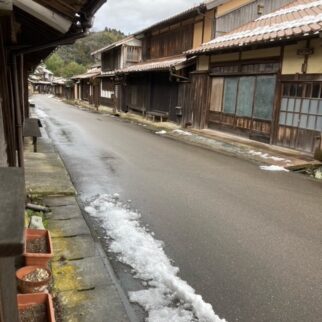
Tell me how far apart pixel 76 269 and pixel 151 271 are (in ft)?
2.93

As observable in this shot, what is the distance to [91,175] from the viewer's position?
9250 millimetres

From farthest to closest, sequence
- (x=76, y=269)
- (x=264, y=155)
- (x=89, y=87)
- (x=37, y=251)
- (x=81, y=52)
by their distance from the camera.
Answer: (x=81, y=52)
(x=89, y=87)
(x=264, y=155)
(x=76, y=269)
(x=37, y=251)

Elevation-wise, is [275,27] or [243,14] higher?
[243,14]

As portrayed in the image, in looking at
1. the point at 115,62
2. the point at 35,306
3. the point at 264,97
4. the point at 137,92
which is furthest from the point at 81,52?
the point at 35,306

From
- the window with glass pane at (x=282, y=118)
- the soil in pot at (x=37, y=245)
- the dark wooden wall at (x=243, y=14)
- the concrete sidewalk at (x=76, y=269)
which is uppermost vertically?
the dark wooden wall at (x=243, y=14)

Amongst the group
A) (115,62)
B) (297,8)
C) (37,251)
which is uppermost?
(297,8)

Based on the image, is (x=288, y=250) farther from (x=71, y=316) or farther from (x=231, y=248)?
(x=71, y=316)

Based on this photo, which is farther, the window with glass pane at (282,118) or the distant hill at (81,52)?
the distant hill at (81,52)

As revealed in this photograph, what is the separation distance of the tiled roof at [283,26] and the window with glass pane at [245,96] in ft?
5.43

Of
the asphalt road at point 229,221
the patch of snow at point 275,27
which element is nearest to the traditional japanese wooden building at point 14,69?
the asphalt road at point 229,221

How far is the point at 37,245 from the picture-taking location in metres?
4.36

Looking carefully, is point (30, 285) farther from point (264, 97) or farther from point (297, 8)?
point (297, 8)

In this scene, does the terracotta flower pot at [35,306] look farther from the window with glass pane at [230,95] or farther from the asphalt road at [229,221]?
the window with glass pane at [230,95]

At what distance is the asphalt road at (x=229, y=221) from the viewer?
4109 millimetres
